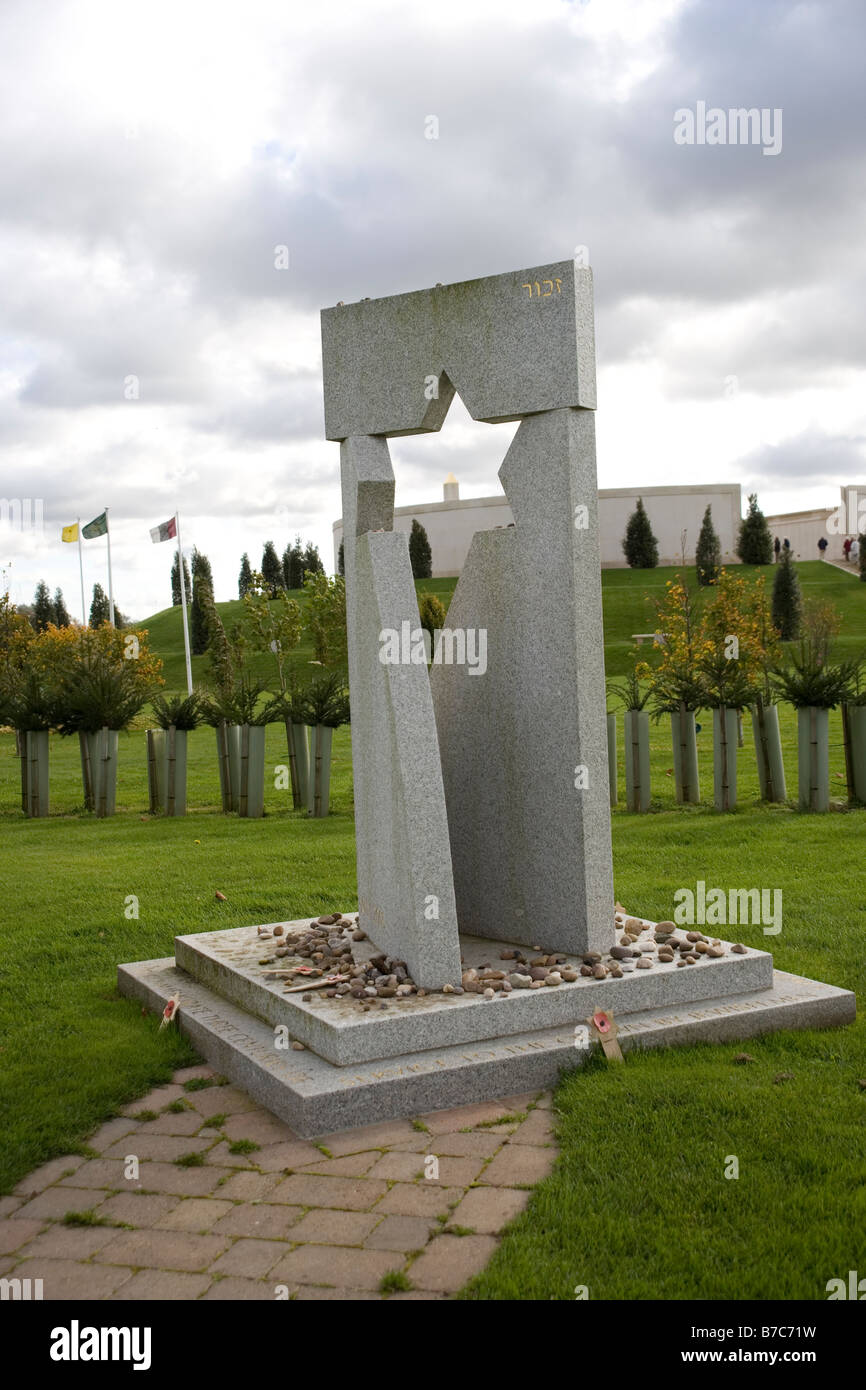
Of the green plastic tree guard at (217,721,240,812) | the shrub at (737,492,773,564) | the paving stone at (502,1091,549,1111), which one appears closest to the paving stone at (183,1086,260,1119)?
the paving stone at (502,1091,549,1111)

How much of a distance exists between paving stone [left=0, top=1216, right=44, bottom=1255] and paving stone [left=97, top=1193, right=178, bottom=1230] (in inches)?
8.5

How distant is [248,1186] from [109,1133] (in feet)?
2.69

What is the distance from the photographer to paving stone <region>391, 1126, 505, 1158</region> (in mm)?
4211

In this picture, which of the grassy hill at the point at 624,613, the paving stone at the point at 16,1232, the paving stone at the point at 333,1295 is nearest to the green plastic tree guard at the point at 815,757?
the paving stone at the point at 333,1295

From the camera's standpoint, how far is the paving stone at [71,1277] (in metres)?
3.39

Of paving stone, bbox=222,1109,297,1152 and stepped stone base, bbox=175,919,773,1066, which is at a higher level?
stepped stone base, bbox=175,919,773,1066

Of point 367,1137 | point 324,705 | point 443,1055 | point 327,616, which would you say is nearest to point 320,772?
point 324,705

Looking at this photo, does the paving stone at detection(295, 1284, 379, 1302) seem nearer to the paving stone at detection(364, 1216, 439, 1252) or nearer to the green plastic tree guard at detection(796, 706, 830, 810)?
the paving stone at detection(364, 1216, 439, 1252)

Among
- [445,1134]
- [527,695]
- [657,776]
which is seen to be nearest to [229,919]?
[527,695]

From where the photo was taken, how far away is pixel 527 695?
5910 millimetres

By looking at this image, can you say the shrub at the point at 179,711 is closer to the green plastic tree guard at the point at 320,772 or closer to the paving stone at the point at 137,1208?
the green plastic tree guard at the point at 320,772

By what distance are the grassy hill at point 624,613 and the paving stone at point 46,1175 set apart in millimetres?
31791

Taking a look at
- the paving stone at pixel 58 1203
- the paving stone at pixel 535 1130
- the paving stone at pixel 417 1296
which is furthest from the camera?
the paving stone at pixel 535 1130
